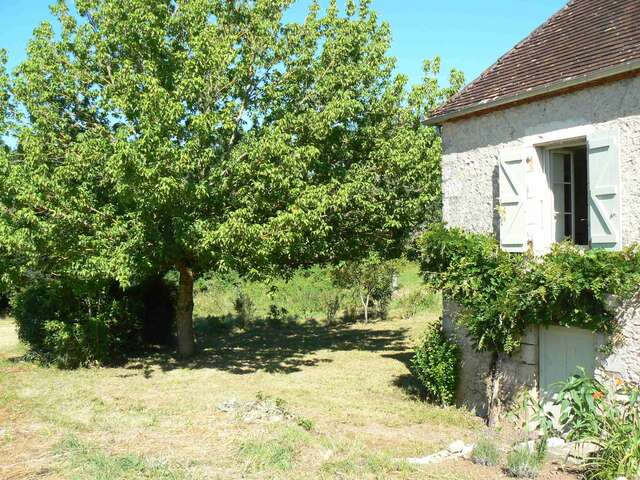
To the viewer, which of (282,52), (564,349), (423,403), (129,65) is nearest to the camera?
(564,349)

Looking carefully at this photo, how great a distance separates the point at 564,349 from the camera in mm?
7855

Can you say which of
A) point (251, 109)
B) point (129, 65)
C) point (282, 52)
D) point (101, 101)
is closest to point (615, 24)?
point (282, 52)

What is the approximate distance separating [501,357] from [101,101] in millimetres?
9259

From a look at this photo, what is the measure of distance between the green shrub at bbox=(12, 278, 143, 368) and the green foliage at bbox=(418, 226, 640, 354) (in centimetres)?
774

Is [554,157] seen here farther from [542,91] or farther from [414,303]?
[414,303]

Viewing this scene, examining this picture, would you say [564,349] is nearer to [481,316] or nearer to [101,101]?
[481,316]

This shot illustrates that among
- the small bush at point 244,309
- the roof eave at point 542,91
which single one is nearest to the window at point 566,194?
the roof eave at point 542,91

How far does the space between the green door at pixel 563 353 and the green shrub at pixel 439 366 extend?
4.95 feet

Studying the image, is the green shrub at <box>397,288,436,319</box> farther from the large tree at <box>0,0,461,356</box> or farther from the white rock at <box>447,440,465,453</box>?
the white rock at <box>447,440,465,453</box>

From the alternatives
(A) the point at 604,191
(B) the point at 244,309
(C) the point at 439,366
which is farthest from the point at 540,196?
(B) the point at 244,309

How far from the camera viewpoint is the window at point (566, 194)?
26.9 ft

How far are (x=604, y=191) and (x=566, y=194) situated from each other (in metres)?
1.25

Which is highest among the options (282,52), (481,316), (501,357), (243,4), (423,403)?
(243,4)

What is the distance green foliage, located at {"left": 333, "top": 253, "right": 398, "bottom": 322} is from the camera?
1941cm
